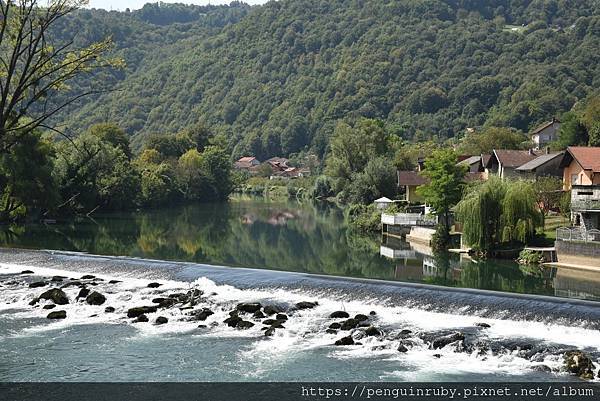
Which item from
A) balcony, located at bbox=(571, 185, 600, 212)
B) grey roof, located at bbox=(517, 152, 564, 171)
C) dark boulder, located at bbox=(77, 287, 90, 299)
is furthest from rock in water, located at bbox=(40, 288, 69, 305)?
grey roof, located at bbox=(517, 152, 564, 171)

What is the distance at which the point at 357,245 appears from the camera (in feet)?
147

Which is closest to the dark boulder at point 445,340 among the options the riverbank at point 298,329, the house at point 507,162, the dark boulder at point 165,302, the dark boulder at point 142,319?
the riverbank at point 298,329

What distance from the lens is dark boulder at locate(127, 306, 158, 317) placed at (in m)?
20.1

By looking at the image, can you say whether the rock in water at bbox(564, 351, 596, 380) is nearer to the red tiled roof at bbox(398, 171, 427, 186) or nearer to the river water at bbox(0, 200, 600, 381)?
the river water at bbox(0, 200, 600, 381)

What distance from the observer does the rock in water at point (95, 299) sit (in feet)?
70.8

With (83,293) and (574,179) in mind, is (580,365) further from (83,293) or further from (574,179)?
(574,179)

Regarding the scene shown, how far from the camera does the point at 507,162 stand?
54906mm

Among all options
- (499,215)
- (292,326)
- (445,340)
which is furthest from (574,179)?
(292,326)

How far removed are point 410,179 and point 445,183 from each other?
1967 centimetres

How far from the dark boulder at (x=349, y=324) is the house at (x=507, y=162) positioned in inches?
1484

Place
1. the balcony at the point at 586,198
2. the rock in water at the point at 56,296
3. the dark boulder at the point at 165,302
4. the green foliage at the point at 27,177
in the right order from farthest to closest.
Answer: the green foliage at the point at 27,177 < the balcony at the point at 586,198 < the rock in water at the point at 56,296 < the dark boulder at the point at 165,302

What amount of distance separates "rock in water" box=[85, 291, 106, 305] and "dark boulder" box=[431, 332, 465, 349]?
10.8 metres

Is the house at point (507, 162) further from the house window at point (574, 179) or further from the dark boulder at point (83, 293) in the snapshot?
the dark boulder at point (83, 293)

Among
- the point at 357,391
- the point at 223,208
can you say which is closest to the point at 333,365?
the point at 357,391
